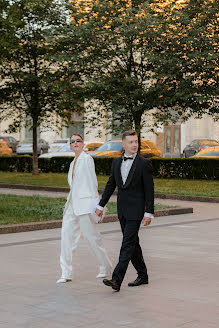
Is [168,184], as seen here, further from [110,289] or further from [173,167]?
[110,289]

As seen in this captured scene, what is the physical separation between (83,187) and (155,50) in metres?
17.5

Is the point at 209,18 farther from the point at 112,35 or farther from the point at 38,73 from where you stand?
the point at 38,73

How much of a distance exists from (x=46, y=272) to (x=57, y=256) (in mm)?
1259

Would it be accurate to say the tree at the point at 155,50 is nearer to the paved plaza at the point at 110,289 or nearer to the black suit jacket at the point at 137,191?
the paved plaza at the point at 110,289

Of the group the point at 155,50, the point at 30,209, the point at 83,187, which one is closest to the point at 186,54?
→ the point at 155,50

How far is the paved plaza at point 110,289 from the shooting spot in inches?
247

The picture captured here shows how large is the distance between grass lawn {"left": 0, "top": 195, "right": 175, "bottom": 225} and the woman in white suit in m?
5.23

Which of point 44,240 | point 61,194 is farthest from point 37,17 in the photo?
point 44,240

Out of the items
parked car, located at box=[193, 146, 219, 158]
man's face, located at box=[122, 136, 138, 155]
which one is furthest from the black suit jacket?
parked car, located at box=[193, 146, 219, 158]

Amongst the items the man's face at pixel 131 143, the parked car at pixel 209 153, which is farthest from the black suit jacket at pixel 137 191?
the parked car at pixel 209 153

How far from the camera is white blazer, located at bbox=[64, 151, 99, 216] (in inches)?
321

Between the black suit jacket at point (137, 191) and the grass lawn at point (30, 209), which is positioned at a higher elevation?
the black suit jacket at point (137, 191)

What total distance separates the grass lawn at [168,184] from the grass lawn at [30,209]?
171 inches

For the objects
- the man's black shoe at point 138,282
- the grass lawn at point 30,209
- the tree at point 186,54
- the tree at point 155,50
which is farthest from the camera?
the tree at point 155,50
